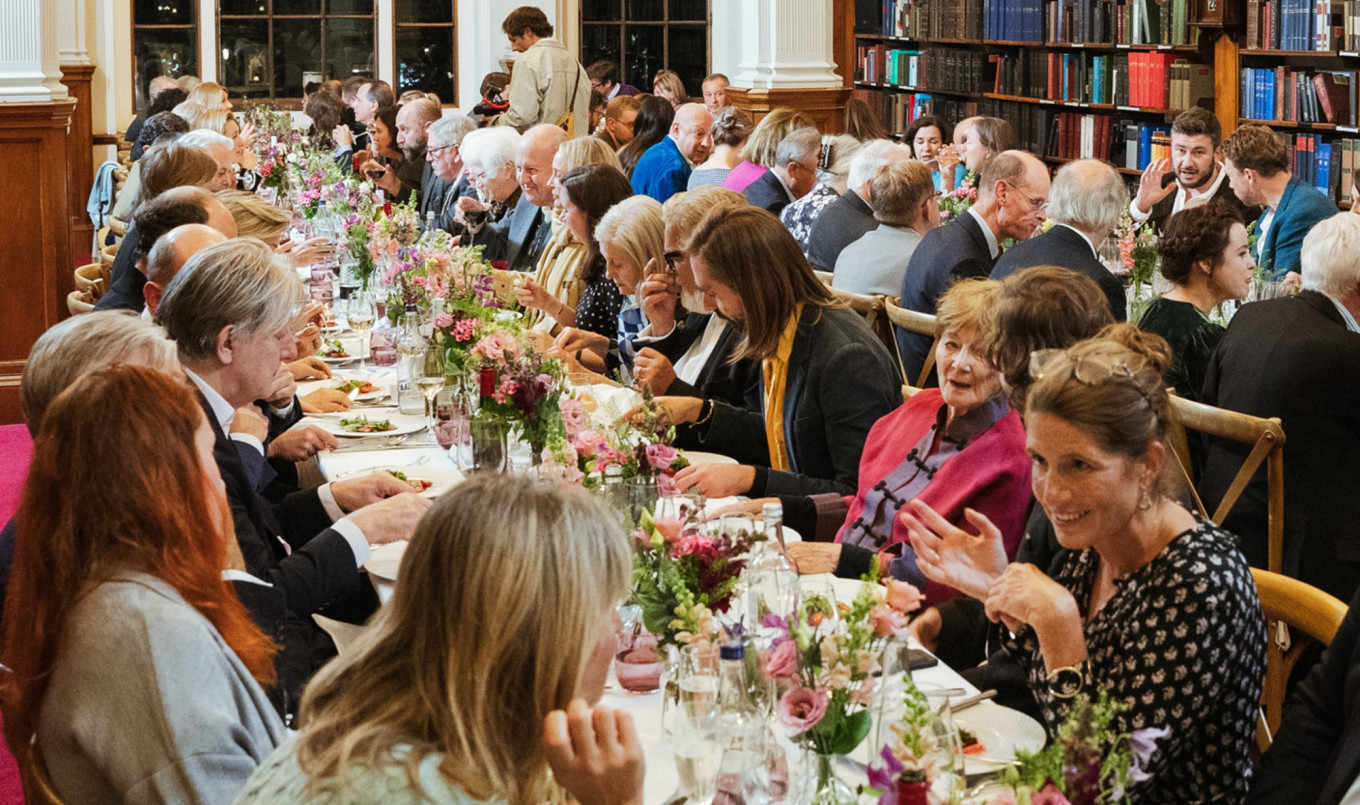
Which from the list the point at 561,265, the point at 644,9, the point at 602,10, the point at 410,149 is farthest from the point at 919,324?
the point at 602,10

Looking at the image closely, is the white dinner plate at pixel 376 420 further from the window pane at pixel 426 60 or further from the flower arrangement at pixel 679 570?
the window pane at pixel 426 60

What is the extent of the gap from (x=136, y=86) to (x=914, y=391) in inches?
415

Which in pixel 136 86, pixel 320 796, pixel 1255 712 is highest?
pixel 136 86

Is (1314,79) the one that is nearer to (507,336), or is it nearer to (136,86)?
(507,336)

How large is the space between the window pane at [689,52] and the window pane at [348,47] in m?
2.42

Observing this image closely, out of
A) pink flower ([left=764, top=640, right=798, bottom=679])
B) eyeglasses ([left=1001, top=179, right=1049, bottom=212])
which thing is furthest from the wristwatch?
eyeglasses ([left=1001, top=179, right=1049, bottom=212])

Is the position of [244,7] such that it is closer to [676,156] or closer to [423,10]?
[423,10]

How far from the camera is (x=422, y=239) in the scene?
5.35m

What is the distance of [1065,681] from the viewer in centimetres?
195

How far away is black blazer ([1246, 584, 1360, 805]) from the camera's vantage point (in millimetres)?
1904

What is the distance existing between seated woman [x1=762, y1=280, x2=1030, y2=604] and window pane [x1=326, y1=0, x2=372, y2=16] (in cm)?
1046

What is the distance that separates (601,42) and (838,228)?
683 centimetres

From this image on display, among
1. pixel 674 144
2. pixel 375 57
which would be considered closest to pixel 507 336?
pixel 674 144

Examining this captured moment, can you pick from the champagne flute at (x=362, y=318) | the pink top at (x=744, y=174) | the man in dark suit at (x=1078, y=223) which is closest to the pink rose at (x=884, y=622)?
the champagne flute at (x=362, y=318)
